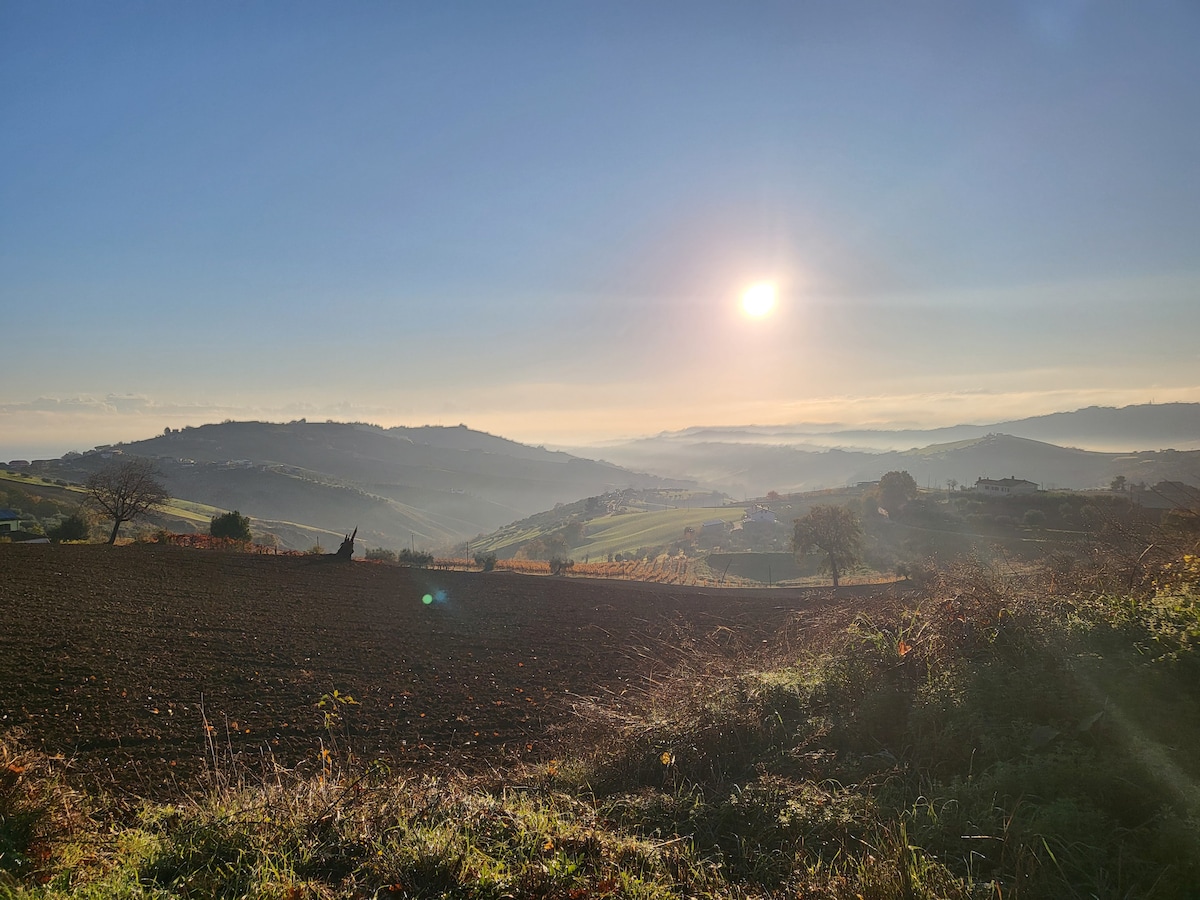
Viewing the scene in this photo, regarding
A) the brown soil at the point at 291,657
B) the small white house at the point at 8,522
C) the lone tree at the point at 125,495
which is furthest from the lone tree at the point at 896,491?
the small white house at the point at 8,522

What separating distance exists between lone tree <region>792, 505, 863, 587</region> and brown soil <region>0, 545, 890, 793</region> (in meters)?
13.9

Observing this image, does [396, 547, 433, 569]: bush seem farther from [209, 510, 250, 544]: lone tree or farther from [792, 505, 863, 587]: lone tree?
[792, 505, 863, 587]: lone tree

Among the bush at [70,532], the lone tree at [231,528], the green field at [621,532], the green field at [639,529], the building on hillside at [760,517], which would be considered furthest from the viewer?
the green field at [621,532]

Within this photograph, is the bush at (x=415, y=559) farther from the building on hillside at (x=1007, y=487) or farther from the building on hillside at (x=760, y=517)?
the building on hillside at (x=1007, y=487)

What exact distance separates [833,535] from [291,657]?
3172 centimetres

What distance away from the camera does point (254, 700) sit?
9508 millimetres

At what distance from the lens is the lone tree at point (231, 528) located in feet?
100

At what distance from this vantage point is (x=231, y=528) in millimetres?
30781

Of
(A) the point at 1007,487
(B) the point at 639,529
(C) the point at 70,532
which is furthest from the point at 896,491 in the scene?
(C) the point at 70,532

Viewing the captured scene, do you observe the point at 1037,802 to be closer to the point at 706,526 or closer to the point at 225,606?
the point at 225,606

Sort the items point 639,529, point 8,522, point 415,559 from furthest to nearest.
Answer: point 639,529 < point 8,522 < point 415,559

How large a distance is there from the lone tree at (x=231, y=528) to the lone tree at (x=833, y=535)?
32479 mm

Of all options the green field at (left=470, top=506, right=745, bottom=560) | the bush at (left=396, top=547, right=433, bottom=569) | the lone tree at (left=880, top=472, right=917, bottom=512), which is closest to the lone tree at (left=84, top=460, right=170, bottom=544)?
the bush at (left=396, top=547, right=433, bottom=569)

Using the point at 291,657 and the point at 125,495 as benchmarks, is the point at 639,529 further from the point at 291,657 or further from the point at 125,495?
the point at 291,657
